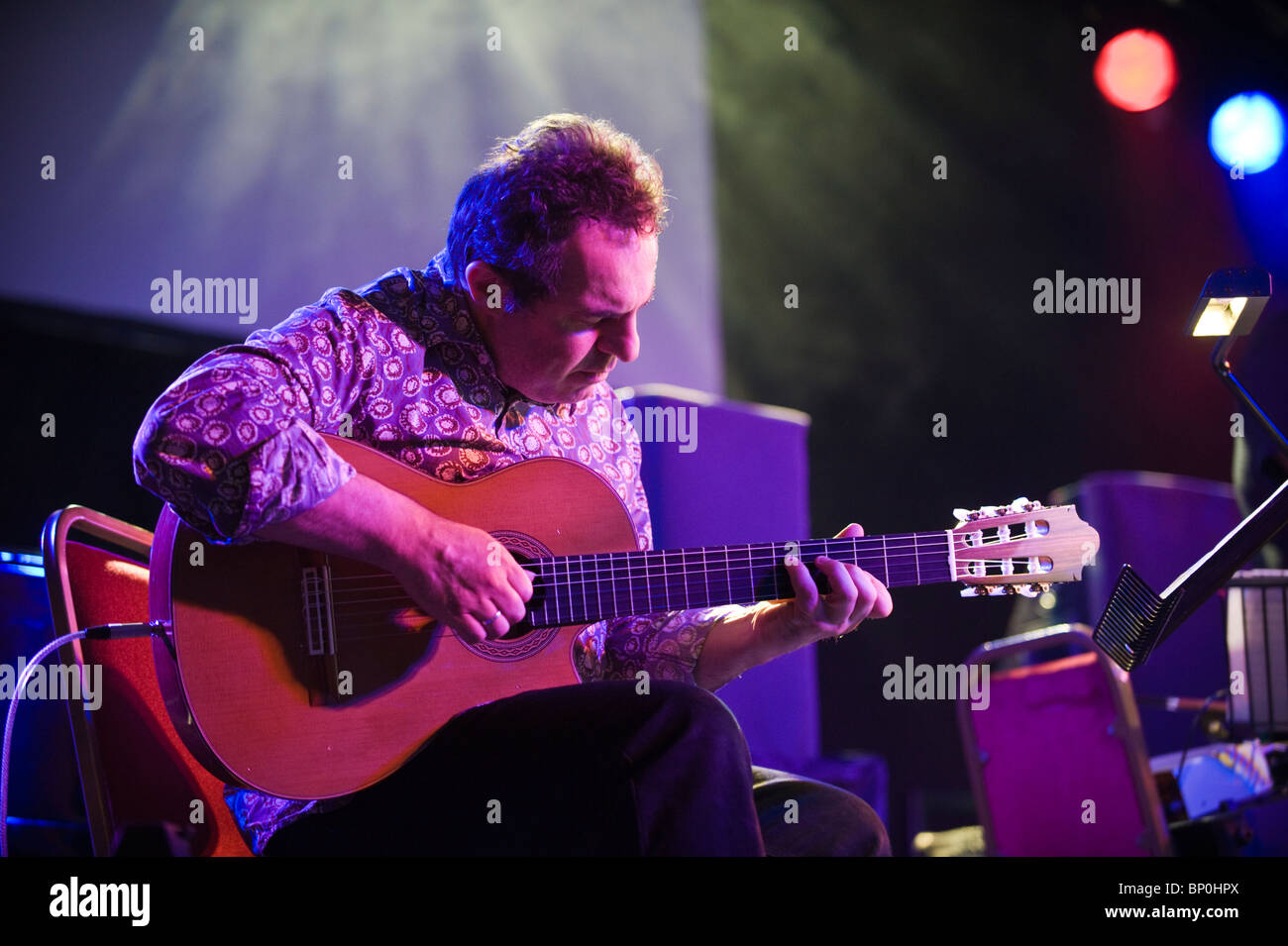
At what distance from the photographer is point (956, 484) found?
4.03 m

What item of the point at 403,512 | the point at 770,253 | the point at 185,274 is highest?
the point at 770,253

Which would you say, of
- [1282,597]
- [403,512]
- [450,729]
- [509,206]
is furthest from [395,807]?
[1282,597]

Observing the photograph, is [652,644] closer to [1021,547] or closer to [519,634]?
[519,634]

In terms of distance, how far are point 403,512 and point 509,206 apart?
0.59m

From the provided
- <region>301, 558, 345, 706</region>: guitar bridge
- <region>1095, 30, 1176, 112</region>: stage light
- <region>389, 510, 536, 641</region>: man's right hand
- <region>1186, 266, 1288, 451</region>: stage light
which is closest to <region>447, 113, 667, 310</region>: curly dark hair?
<region>389, 510, 536, 641</region>: man's right hand

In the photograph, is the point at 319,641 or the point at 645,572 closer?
the point at 319,641

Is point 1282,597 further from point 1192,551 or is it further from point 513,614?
point 513,614

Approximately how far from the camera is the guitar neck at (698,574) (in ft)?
5.32

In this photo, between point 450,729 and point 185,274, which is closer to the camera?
point 450,729

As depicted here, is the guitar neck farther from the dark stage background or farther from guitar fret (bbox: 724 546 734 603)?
the dark stage background

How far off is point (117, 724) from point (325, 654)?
16.7 inches

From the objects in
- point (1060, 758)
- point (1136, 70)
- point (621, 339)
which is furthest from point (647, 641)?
point (1136, 70)

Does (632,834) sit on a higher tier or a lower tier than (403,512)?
lower

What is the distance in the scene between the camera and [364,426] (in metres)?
1.61
